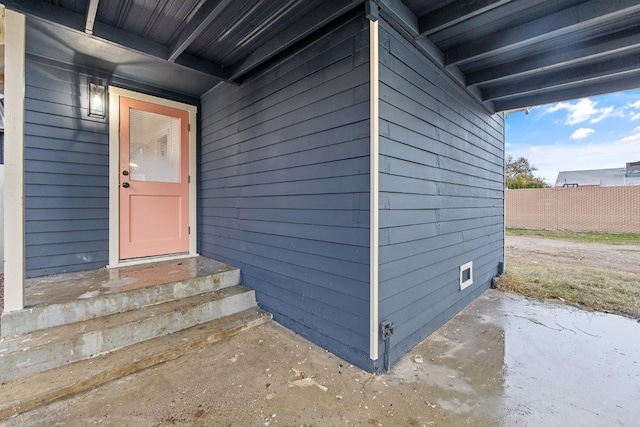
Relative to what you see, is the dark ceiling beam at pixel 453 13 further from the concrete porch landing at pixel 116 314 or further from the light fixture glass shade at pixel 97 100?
the light fixture glass shade at pixel 97 100

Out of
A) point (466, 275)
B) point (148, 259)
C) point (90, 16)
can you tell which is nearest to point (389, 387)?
point (466, 275)

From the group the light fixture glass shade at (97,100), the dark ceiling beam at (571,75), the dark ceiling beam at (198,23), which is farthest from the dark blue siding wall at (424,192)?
the light fixture glass shade at (97,100)

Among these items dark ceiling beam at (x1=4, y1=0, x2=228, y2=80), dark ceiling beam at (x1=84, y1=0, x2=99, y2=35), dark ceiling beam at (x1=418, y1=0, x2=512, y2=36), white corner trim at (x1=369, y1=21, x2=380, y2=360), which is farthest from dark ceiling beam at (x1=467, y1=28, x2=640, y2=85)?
dark ceiling beam at (x1=84, y1=0, x2=99, y2=35)

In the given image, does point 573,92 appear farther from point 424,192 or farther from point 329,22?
point 329,22

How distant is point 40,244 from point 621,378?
5.02 m

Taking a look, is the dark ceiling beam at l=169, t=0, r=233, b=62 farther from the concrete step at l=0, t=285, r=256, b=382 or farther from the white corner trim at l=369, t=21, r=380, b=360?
the concrete step at l=0, t=285, r=256, b=382

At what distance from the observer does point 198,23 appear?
205 cm

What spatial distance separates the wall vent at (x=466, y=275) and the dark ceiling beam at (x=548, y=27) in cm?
213

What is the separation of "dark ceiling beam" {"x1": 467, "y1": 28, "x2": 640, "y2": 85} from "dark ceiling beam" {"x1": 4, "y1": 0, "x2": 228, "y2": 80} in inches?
114

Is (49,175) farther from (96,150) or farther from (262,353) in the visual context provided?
(262,353)

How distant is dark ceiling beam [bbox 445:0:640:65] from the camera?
1849 millimetres

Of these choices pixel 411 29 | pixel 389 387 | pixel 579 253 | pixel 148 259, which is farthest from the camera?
pixel 579 253

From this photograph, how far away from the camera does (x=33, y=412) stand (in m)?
1.47

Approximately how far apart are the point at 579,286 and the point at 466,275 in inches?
74.3
